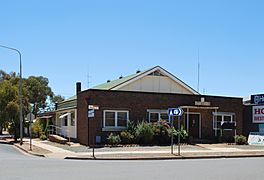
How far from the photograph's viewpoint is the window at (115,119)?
31750mm

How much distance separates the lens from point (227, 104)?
120 ft

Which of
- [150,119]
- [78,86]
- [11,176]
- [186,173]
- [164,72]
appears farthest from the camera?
[78,86]

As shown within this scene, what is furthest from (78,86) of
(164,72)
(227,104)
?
(227,104)

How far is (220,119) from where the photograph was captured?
119ft

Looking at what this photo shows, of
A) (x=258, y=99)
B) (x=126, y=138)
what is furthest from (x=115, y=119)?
(x=258, y=99)

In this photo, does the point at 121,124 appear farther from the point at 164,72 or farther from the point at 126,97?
the point at 164,72

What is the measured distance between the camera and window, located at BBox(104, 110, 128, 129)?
31750mm

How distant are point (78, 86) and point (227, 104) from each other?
52.1 ft

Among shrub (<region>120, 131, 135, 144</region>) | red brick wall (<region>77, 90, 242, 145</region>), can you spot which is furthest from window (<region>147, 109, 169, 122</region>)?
shrub (<region>120, 131, 135, 144</region>)

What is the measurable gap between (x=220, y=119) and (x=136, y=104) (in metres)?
8.14

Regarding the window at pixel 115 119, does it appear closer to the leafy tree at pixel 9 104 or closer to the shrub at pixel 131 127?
A: the shrub at pixel 131 127

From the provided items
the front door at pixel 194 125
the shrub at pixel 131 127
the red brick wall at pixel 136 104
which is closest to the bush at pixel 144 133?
the shrub at pixel 131 127

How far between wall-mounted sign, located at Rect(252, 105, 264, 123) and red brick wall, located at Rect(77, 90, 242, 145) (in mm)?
4992

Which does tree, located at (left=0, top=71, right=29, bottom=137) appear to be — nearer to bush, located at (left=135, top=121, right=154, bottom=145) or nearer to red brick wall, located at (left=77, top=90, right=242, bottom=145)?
red brick wall, located at (left=77, top=90, right=242, bottom=145)
